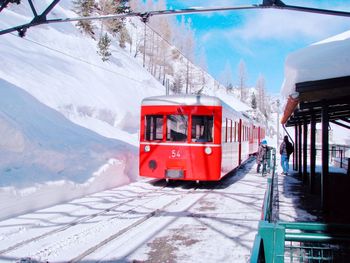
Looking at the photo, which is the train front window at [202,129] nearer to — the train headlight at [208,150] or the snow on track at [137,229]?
the train headlight at [208,150]

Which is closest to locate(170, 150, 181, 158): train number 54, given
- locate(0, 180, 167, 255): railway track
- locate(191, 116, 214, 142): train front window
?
locate(191, 116, 214, 142): train front window

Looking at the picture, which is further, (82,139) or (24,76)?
(24,76)

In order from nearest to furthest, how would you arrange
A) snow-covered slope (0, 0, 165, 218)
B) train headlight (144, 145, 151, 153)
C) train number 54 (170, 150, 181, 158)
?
snow-covered slope (0, 0, 165, 218) < train number 54 (170, 150, 181, 158) < train headlight (144, 145, 151, 153)

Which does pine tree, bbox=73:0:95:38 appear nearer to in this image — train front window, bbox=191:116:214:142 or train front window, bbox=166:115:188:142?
train front window, bbox=166:115:188:142

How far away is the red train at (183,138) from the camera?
11.4 meters

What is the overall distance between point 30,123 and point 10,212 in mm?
5338

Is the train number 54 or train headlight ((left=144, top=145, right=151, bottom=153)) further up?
train headlight ((left=144, top=145, right=151, bottom=153))

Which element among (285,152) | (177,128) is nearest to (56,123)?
(177,128)

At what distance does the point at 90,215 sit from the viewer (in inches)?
302

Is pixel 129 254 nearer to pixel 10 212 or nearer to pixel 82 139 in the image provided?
pixel 10 212

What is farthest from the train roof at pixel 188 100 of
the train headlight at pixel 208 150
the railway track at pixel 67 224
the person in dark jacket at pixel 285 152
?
the person in dark jacket at pixel 285 152

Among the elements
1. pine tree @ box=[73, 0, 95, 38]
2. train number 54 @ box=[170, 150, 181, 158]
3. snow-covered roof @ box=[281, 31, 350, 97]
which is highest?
pine tree @ box=[73, 0, 95, 38]

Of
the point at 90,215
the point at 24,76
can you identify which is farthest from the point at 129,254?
the point at 24,76

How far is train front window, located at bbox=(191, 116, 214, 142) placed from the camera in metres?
11.4
